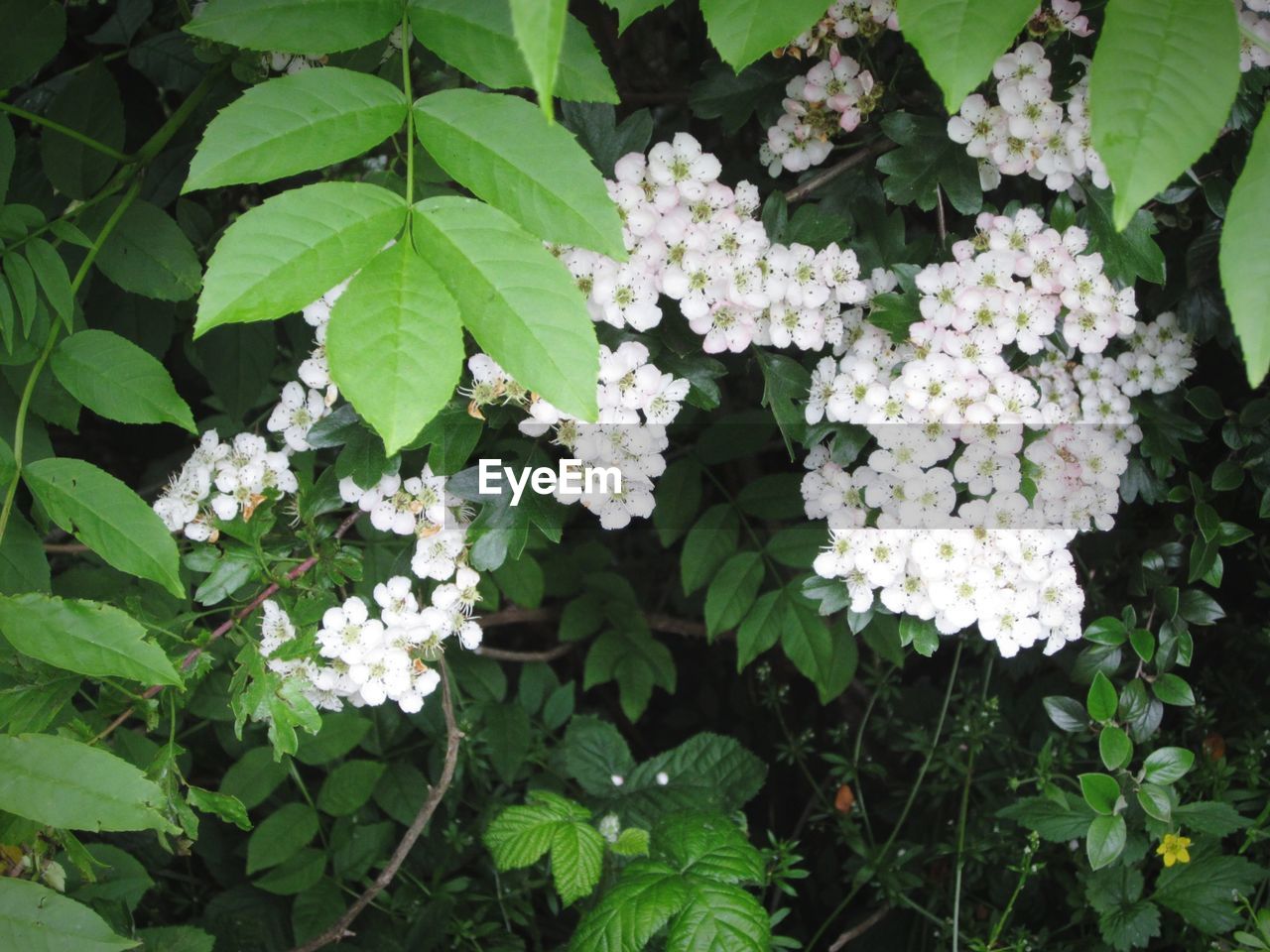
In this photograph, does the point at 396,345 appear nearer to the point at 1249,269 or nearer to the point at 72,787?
the point at 72,787

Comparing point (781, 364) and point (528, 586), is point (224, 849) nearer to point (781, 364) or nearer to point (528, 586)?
point (528, 586)

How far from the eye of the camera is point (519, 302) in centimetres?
82

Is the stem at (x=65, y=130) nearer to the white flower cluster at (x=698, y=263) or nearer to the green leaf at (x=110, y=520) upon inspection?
the green leaf at (x=110, y=520)

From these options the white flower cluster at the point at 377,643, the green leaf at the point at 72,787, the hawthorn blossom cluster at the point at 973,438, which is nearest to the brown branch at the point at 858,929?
the hawthorn blossom cluster at the point at 973,438

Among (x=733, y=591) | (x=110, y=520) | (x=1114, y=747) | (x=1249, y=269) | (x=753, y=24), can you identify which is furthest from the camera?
(x=733, y=591)

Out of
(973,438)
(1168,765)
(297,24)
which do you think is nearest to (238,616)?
(297,24)

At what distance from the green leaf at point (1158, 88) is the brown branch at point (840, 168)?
1.70 ft

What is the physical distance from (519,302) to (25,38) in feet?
2.56

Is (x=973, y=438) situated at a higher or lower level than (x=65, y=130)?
lower

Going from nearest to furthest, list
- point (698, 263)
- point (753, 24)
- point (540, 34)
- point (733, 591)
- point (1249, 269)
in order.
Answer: point (540, 34) → point (1249, 269) → point (753, 24) → point (698, 263) → point (733, 591)

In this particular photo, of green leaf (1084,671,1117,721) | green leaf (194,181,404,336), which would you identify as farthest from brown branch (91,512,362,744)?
green leaf (1084,671,1117,721)

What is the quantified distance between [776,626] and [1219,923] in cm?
62

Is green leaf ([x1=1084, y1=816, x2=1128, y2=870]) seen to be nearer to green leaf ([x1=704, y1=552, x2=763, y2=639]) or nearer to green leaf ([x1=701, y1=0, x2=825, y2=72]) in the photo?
green leaf ([x1=704, y1=552, x2=763, y2=639])

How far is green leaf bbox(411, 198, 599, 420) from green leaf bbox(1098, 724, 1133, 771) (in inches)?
31.2
